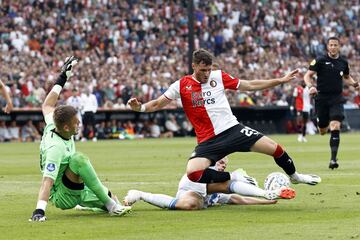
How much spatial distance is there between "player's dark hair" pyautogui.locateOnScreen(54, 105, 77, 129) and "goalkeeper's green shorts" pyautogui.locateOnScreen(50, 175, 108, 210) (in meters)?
0.73

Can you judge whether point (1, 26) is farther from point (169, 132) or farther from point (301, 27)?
point (301, 27)

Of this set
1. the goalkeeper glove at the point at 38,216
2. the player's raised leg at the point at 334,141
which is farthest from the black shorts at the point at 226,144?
the player's raised leg at the point at 334,141

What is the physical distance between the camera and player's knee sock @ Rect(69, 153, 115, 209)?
11391 mm

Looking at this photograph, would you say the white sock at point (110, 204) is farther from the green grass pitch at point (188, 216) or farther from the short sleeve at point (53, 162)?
the short sleeve at point (53, 162)

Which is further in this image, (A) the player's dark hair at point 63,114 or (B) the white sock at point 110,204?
(B) the white sock at point 110,204

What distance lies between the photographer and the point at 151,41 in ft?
155

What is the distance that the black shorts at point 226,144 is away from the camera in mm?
12461

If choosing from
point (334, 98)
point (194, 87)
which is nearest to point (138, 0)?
point (334, 98)

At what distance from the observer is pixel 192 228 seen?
10.4m

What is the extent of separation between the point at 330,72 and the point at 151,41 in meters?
27.1

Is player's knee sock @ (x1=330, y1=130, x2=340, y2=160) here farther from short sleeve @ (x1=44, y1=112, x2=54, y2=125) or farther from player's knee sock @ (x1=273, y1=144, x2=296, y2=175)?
short sleeve @ (x1=44, y1=112, x2=54, y2=125)

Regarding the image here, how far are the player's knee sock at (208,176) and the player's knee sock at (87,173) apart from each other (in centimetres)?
117

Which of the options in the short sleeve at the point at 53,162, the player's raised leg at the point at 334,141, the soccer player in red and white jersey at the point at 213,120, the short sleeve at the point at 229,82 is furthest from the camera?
the player's raised leg at the point at 334,141

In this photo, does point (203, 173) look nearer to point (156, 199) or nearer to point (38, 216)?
point (156, 199)
